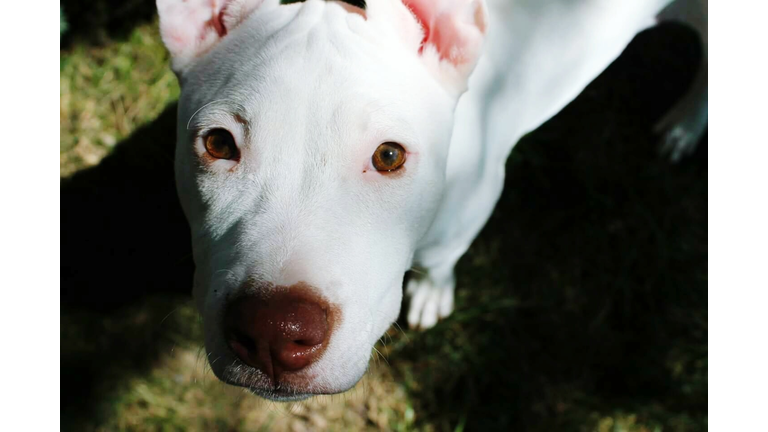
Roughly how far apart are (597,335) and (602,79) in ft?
5.45

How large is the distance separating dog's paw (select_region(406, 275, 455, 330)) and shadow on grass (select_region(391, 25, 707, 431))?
102mm

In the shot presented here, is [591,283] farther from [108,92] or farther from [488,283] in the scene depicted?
[108,92]

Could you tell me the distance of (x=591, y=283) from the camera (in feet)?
12.5

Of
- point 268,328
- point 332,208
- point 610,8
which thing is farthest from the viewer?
point 610,8

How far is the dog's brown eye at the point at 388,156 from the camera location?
1853mm

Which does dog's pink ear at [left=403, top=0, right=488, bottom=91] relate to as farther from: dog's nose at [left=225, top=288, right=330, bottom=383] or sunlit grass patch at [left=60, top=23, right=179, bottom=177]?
sunlit grass patch at [left=60, top=23, right=179, bottom=177]

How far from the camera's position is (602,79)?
4051 mm

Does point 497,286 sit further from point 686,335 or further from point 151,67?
point 151,67

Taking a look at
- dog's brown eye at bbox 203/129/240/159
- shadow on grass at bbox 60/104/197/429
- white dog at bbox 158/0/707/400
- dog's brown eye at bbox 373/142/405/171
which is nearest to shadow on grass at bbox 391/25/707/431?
shadow on grass at bbox 60/104/197/429

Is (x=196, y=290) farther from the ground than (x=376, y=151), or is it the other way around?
(x=376, y=151)

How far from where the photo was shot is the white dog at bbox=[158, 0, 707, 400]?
1.68 m

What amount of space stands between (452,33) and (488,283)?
6.82 feet

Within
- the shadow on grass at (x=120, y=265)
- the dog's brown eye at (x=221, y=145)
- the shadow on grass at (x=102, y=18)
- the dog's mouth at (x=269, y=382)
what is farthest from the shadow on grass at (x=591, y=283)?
the shadow on grass at (x=102, y=18)

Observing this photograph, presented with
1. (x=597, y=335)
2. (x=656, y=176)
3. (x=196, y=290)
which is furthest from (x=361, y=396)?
(x=656, y=176)
